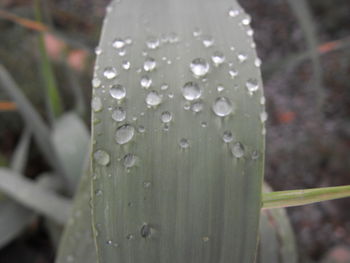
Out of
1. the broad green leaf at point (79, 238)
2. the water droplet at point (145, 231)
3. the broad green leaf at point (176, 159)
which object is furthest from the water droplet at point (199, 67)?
the broad green leaf at point (79, 238)

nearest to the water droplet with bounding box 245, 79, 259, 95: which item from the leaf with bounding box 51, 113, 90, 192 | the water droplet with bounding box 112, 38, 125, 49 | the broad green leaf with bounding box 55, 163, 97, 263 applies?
the water droplet with bounding box 112, 38, 125, 49

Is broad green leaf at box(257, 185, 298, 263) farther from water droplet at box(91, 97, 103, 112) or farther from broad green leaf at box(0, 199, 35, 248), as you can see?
broad green leaf at box(0, 199, 35, 248)

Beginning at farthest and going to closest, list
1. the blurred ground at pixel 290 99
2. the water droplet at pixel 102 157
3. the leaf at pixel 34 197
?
the blurred ground at pixel 290 99 → the leaf at pixel 34 197 → the water droplet at pixel 102 157

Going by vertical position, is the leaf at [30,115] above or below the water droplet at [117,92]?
below

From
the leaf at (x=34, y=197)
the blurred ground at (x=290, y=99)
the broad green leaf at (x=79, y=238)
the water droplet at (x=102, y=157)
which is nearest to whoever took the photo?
the water droplet at (x=102, y=157)

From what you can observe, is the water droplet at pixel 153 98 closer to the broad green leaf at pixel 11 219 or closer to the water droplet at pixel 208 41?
the water droplet at pixel 208 41

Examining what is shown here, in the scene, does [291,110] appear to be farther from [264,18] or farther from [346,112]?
[264,18]

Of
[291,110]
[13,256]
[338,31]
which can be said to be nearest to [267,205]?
[13,256]
